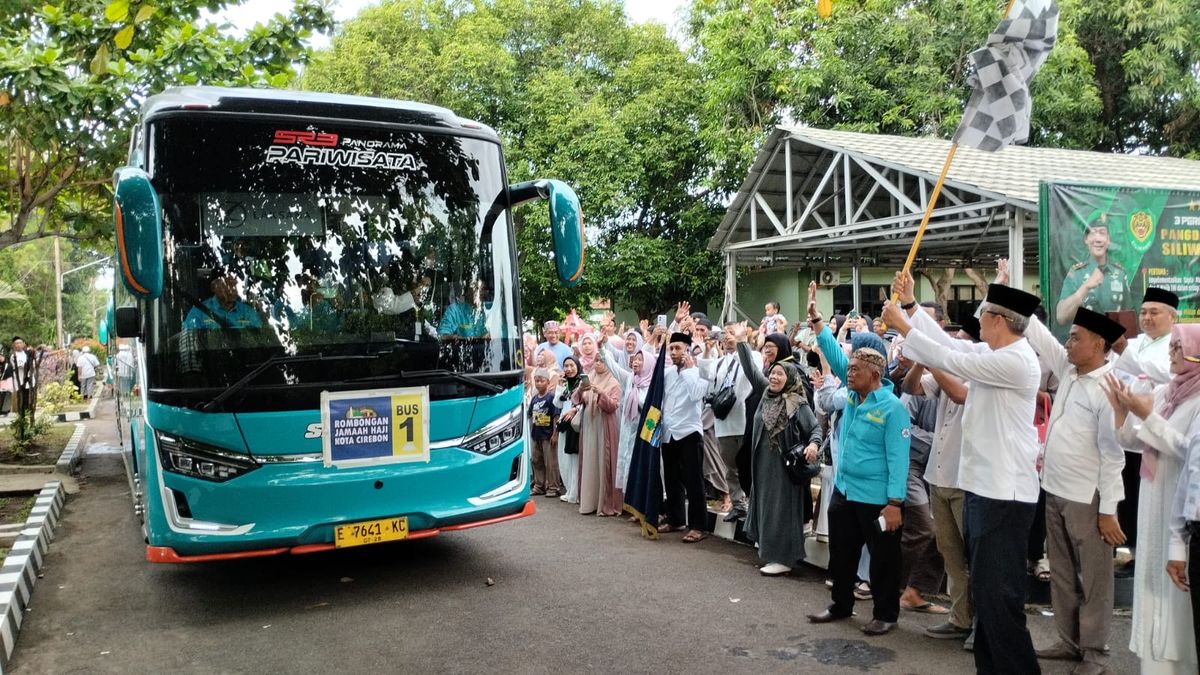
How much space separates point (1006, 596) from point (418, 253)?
13.4 ft

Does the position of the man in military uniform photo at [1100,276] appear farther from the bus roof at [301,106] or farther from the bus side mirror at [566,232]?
the bus roof at [301,106]

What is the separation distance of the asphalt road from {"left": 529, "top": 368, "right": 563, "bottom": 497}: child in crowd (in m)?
2.22

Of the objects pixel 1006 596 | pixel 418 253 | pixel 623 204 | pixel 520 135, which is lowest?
pixel 1006 596

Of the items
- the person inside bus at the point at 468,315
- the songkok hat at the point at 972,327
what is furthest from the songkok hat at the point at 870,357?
the person inside bus at the point at 468,315

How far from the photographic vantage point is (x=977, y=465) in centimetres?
446

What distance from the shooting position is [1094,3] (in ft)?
62.1

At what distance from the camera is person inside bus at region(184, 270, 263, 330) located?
563 centimetres

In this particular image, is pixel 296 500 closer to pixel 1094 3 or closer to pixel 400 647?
pixel 400 647

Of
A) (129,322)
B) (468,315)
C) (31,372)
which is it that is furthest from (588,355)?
(31,372)

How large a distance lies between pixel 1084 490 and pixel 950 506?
83 cm

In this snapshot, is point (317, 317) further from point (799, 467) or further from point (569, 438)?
point (569, 438)

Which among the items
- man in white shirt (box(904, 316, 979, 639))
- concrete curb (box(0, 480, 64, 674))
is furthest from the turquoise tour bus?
man in white shirt (box(904, 316, 979, 639))

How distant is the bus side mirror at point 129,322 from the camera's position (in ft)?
19.2

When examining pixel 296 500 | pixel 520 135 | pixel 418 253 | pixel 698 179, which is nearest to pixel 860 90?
pixel 698 179
